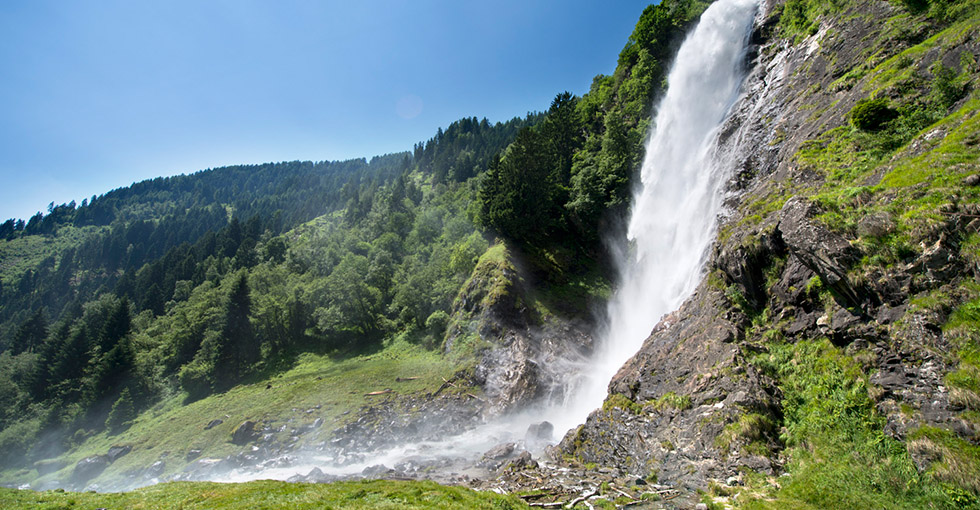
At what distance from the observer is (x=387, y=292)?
57.3 metres

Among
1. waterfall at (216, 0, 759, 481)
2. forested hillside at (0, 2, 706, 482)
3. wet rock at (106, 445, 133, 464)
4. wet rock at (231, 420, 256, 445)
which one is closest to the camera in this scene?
waterfall at (216, 0, 759, 481)

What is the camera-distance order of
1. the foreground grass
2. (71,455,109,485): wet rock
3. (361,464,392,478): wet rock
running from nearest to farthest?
the foreground grass → (361,464,392,478): wet rock → (71,455,109,485): wet rock

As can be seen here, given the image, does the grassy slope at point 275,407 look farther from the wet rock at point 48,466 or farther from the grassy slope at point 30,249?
the grassy slope at point 30,249

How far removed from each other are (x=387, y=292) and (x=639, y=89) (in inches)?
1775

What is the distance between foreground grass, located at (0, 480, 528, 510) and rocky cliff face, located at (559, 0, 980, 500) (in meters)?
7.41

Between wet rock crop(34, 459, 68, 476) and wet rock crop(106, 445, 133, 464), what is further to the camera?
wet rock crop(34, 459, 68, 476)

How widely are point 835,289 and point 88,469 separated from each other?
57180mm

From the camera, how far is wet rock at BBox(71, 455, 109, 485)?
1350 inches

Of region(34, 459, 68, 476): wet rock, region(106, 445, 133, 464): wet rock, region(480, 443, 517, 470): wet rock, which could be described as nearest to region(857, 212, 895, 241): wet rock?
region(480, 443, 517, 470): wet rock

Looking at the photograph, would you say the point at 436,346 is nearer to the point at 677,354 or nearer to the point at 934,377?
the point at 677,354

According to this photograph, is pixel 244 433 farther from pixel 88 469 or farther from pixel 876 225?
pixel 876 225

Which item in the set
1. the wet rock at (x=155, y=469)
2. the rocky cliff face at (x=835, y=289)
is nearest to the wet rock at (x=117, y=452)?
the wet rock at (x=155, y=469)

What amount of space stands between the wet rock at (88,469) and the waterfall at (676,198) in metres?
41.9

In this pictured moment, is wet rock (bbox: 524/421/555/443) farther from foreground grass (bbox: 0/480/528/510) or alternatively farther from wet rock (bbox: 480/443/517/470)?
foreground grass (bbox: 0/480/528/510)
